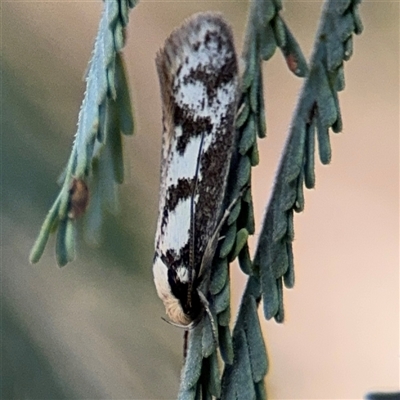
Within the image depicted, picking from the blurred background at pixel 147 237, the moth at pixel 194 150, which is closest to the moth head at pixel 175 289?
the moth at pixel 194 150

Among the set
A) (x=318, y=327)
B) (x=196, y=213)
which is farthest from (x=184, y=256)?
(x=318, y=327)

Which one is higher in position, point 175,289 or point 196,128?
point 196,128

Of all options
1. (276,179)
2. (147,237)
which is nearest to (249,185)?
(276,179)

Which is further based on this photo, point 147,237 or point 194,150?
point 147,237

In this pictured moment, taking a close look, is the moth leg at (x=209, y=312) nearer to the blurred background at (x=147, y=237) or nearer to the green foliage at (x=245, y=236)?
the green foliage at (x=245, y=236)

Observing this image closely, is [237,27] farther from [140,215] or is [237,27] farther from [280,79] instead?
[140,215]

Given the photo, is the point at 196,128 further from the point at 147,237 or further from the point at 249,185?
the point at 147,237
